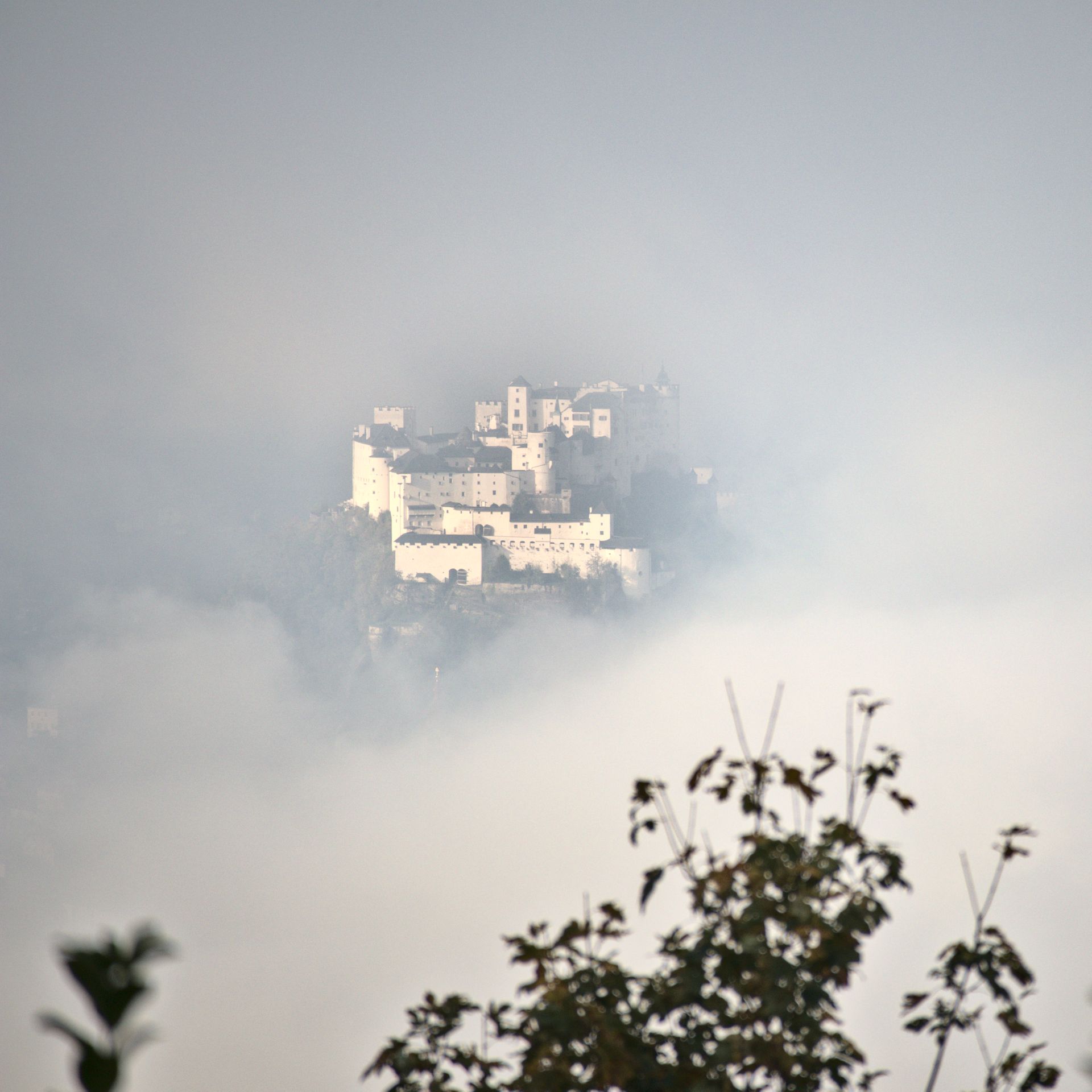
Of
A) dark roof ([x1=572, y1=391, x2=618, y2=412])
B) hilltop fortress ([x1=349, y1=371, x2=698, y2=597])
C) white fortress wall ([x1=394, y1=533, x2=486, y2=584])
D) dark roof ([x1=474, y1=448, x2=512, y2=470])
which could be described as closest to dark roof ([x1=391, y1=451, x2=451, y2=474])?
hilltop fortress ([x1=349, y1=371, x2=698, y2=597])

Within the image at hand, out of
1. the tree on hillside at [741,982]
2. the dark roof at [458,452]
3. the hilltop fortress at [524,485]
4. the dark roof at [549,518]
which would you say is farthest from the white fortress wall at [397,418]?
the tree on hillside at [741,982]

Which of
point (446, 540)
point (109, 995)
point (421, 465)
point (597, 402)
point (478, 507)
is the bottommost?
point (109, 995)

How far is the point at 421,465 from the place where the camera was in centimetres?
3653

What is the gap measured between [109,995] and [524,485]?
34.9m

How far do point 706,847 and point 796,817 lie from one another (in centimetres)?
36

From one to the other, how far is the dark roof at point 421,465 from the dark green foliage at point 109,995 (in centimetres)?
3503

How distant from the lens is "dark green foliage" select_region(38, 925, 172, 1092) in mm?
957

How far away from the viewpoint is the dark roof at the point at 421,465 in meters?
36.0

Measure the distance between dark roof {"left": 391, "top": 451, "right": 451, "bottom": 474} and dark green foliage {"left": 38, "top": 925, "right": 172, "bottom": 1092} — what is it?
35.0 meters

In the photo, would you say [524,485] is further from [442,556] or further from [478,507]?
[442,556]

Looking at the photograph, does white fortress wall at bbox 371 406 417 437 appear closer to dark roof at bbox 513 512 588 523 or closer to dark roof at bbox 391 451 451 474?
dark roof at bbox 391 451 451 474

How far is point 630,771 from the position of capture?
4228cm

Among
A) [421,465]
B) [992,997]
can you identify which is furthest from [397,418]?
[992,997]

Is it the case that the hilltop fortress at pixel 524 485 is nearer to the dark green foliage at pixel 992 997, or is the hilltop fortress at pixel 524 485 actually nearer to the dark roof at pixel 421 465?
the dark roof at pixel 421 465
